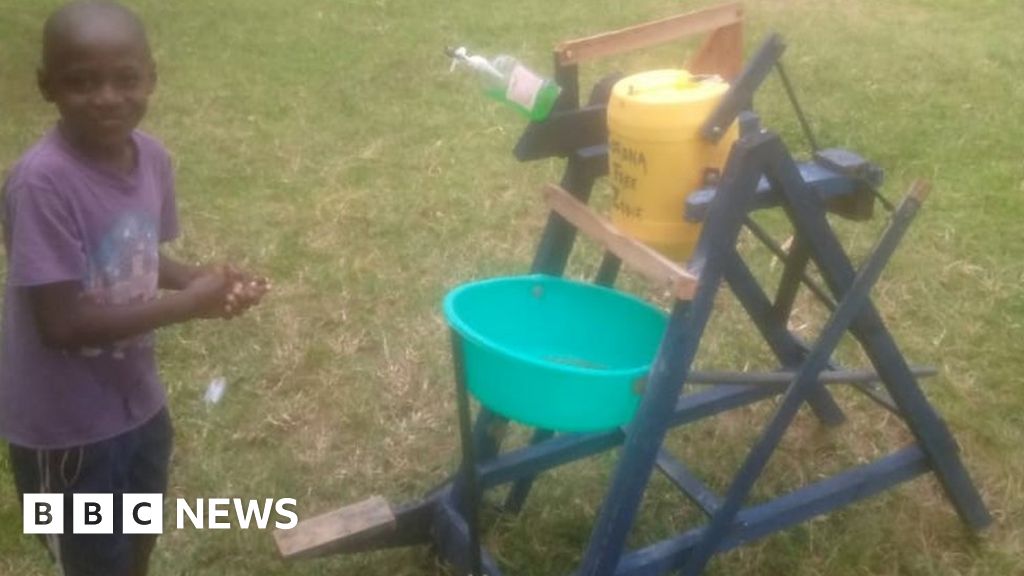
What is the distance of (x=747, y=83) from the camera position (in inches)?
87.0

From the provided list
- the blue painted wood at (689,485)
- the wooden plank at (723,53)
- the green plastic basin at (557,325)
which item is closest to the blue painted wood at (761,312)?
the green plastic basin at (557,325)

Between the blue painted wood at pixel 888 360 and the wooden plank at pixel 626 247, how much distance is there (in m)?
0.27

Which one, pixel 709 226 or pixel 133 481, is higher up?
pixel 709 226

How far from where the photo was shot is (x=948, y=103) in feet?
18.6

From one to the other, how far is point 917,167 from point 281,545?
3283 mm

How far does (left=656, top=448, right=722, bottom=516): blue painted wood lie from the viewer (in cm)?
270

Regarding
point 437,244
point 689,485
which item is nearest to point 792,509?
point 689,485

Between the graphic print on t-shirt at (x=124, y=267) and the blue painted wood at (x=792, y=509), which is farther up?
the graphic print on t-shirt at (x=124, y=267)

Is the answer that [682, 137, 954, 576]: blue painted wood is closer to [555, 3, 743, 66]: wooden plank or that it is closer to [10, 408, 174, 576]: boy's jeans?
[555, 3, 743, 66]: wooden plank

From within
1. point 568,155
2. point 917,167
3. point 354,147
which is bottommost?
point 354,147

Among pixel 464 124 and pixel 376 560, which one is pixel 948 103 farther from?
pixel 376 560

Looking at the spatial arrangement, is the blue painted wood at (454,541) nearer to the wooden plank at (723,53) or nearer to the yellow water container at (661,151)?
the yellow water container at (661,151)

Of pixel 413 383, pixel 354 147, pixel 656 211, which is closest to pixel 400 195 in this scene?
pixel 354 147

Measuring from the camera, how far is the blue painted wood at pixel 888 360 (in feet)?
7.77
